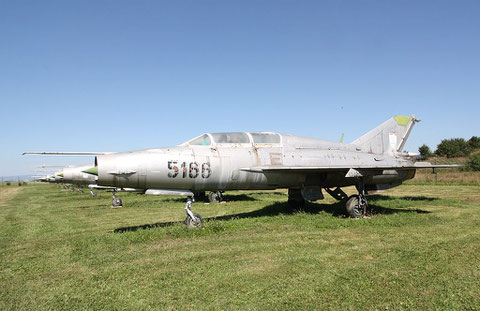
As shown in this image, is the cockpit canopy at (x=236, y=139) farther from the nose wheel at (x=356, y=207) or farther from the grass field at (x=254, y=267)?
the nose wheel at (x=356, y=207)

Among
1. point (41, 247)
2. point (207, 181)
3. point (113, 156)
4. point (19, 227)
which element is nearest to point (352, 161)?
point (207, 181)

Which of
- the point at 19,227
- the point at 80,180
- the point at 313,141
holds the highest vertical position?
the point at 313,141

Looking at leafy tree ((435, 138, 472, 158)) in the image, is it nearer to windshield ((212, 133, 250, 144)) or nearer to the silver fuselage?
the silver fuselage

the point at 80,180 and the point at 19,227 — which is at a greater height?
the point at 80,180

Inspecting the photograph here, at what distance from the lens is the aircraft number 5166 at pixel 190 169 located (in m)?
8.39

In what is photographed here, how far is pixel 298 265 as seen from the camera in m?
5.60

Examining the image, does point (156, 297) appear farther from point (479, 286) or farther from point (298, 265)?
point (479, 286)

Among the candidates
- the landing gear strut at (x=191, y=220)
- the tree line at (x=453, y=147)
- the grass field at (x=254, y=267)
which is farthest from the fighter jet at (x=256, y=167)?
the tree line at (x=453, y=147)

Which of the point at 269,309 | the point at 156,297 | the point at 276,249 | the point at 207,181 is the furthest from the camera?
the point at 207,181

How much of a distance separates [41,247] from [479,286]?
8775mm

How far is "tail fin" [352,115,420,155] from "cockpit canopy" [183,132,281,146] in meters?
4.67

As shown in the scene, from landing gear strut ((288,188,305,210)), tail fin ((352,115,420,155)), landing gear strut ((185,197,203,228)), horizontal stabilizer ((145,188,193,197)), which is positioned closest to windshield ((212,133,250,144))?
horizontal stabilizer ((145,188,193,197))

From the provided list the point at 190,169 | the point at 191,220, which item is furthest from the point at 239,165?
the point at 191,220

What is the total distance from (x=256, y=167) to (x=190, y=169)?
83.5 inches
